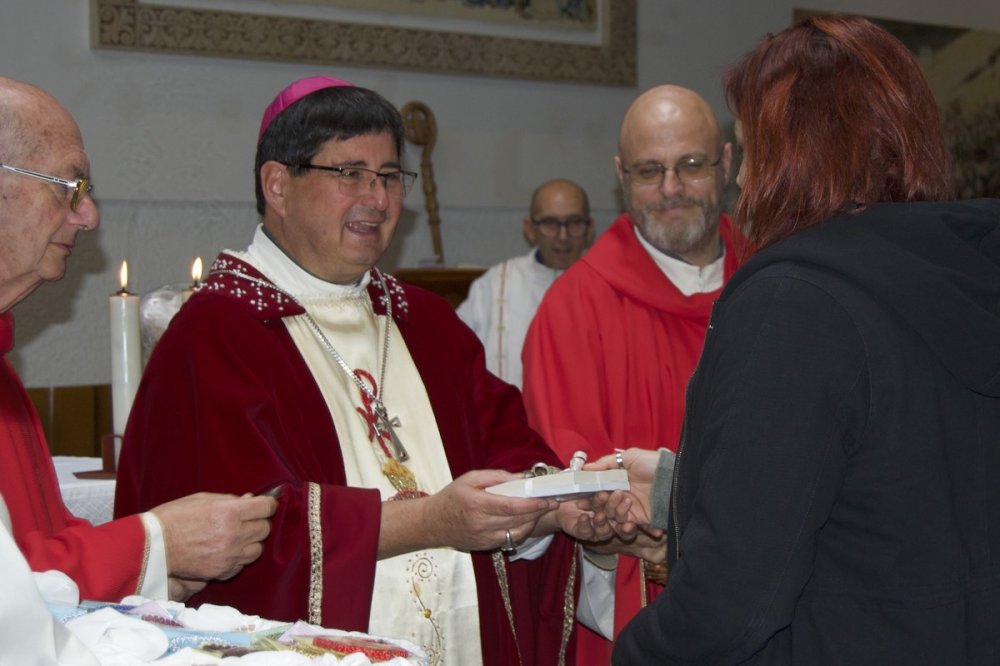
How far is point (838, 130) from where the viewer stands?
5.62ft

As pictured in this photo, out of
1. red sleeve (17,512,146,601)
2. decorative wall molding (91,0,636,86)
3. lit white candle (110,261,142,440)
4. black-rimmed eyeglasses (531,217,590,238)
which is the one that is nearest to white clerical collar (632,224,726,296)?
lit white candle (110,261,142,440)

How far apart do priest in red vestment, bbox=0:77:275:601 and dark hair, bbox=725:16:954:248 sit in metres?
1.11

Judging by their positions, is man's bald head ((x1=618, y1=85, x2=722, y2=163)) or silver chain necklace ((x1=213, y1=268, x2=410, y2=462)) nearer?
silver chain necklace ((x1=213, y1=268, x2=410, y2=462))

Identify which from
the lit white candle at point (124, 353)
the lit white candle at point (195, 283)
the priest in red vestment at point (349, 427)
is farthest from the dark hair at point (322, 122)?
the lit white candle at point (124, 353)

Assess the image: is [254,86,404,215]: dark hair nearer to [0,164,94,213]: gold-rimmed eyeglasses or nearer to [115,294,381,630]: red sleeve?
[115,294,381,630]: red sleeve

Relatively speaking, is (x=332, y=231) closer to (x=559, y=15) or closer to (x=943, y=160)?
(x=943, y=160)

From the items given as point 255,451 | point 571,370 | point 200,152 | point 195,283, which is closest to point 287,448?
point 255,451

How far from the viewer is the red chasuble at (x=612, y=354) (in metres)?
3.44

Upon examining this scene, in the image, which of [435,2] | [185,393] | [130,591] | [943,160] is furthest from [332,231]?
[435,2]

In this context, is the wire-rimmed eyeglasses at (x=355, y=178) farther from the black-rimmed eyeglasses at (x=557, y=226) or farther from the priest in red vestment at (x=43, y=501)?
the black-rimmed eyeglasses at (x=557, y=226)

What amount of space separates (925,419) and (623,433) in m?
1.84

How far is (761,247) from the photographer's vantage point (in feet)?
5.79

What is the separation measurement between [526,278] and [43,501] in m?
4.41

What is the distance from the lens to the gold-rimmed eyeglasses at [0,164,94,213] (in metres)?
2.17
